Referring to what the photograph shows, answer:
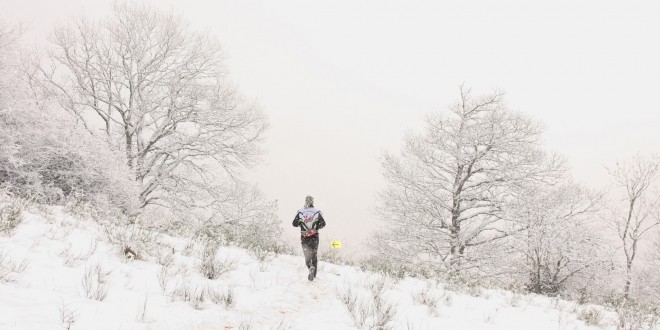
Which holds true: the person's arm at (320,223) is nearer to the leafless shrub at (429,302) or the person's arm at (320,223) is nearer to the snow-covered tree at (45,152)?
the leafless shrub at (429,302)

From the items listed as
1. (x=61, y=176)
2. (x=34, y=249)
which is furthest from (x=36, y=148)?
(x=34, y=249)

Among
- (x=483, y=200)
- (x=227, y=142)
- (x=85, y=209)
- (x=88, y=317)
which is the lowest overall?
(x=88, y=317)

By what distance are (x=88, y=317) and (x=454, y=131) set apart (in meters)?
15.1

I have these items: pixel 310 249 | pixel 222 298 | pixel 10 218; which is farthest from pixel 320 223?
pixel 10 218

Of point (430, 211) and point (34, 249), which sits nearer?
point (34, 249)

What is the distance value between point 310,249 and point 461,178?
34.4ft

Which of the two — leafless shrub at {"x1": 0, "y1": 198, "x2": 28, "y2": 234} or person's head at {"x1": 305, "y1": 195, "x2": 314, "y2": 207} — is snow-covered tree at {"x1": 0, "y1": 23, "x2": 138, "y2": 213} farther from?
person's head at {"x1": 305, "y1": 195, "x2": 314, "y2": 207}

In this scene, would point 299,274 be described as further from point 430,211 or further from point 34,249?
point 430,211

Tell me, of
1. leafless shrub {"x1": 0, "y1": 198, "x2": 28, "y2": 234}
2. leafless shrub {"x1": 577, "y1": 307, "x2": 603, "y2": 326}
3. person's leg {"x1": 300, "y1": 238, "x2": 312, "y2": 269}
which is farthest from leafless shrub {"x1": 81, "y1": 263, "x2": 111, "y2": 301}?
leafless shrub {"x1": 577, "y1": 307, "x2": 603, "y2": 326}

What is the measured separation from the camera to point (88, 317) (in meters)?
2.92

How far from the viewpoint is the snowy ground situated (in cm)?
309

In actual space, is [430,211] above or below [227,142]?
below

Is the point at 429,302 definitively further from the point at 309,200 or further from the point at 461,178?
the point at 461,178

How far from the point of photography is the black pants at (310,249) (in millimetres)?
7633
